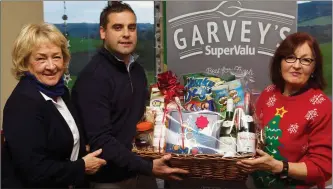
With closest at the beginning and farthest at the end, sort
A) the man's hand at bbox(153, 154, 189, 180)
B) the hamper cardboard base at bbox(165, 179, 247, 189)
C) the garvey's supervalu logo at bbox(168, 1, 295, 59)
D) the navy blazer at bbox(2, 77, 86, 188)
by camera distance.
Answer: the navy blazer at bbox(2, 77, 86, 188) → the man's hand at bbox(153, 154, 189, 180) → the hamper cardboard base at bbox(165, 179, 247, 189) → the garvey's supervalu logo at bbox(168, 1, 295, 59)

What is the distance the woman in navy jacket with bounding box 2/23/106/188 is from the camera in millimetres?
1741

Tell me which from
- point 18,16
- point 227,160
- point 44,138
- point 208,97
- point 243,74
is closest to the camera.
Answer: point 44,138

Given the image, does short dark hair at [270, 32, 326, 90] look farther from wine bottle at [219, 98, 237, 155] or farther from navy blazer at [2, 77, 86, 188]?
navy blazer at [2, 77, 86, 188]

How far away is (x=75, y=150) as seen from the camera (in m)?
1.94

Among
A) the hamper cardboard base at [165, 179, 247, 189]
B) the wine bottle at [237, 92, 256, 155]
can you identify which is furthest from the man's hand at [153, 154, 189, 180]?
the wine bottle at [237, 92, 256, 155]

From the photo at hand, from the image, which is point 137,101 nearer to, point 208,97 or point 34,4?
point 208,97

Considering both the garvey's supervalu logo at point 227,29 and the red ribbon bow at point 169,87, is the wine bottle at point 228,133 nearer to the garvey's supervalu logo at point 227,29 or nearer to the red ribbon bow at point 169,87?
the red ribbon bow at point 169,87

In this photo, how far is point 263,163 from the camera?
73.9 inches

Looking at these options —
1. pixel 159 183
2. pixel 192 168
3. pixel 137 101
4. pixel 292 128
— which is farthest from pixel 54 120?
→ pixel 292 128

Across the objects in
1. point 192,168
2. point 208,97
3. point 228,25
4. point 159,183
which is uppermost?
point 228,25

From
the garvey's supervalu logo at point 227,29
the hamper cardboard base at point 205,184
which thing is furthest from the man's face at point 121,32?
the hamper cardboard base at point 205,184

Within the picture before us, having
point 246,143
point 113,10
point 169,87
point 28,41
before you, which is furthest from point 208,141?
point 28,41

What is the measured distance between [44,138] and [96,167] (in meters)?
0.30

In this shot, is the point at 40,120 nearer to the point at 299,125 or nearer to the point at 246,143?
the point at 246,143
